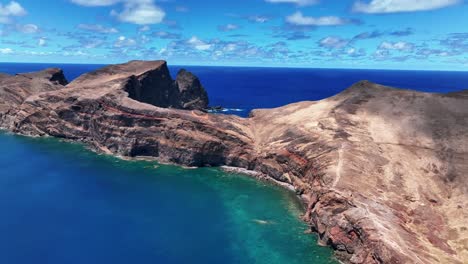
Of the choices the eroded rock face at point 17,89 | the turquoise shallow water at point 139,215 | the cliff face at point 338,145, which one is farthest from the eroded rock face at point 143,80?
the turquoise shallow water at point 139,215

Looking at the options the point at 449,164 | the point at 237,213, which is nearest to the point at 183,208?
the point at 237,213

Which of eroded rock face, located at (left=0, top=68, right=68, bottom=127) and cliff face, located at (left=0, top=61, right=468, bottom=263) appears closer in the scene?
cliff face, located at (left=0, top=61, right=468, bottom=263)

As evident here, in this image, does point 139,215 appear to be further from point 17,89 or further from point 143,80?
point 17,89

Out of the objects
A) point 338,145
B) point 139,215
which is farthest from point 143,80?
point 338,145

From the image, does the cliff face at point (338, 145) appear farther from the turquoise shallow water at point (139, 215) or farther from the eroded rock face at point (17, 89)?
the turquoise shallow water at point (139, 215)

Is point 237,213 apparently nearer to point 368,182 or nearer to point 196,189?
point 196,189

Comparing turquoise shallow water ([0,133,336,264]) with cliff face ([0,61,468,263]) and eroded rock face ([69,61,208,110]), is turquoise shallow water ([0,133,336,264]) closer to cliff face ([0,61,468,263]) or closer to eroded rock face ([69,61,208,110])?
cliff face ([0,61,468,263])

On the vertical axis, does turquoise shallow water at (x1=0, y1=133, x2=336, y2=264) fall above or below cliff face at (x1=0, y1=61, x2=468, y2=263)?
below

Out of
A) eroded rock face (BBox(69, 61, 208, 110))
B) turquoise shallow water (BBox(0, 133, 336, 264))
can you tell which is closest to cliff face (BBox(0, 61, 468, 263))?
eroded rock face (BBox(69, 61, 208, 110))
